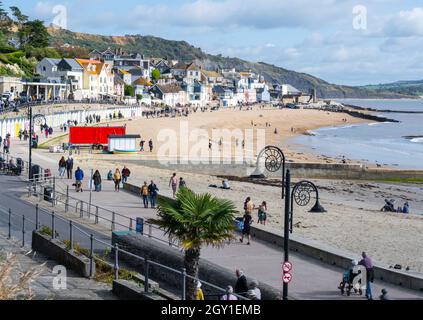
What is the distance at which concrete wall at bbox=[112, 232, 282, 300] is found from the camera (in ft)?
39.5

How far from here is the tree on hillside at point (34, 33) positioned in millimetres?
117338

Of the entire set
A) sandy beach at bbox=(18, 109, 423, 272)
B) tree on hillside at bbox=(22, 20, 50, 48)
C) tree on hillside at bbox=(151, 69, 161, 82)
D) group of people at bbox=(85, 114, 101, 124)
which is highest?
tree on hillside at bbox=(22, 20, 50, 48)

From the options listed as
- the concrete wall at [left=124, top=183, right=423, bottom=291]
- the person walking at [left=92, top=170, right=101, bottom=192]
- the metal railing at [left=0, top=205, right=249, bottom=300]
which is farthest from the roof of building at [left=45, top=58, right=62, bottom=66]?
the concrete wall at [left=124, top=183, right=423, bottom=291]

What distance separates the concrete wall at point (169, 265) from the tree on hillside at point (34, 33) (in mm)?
107892

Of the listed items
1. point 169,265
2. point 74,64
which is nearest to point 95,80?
point 74,64

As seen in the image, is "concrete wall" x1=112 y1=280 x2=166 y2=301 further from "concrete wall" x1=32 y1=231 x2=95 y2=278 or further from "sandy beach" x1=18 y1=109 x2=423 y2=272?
"sandy beach" x1=18 y1=109 x2=423 y2=272

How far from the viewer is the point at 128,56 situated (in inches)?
6673

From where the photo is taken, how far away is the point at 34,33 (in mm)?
118188

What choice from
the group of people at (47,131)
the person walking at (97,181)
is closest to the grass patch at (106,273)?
the person walking at (97,181)

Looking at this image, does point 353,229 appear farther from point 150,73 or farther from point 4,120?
point 150,73

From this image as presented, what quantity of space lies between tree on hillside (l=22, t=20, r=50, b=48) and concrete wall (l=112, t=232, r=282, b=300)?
108 m
